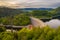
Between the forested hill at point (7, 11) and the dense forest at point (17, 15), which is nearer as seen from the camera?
the dense forest at point (17, 15)

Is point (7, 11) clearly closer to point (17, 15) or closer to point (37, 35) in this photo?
point (17, 15)

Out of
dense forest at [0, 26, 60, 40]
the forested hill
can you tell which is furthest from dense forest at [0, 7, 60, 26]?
dense forest at [0, 26, 60, 40]

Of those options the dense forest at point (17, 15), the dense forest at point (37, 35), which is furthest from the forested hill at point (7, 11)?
the dense forest at point (37, 35)

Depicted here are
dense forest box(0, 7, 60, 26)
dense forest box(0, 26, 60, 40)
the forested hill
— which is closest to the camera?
dense forest box(0, 26, 60, 40)

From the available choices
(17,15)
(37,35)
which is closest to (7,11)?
(17,15)

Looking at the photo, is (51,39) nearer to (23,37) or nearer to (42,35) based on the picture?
(42,35)

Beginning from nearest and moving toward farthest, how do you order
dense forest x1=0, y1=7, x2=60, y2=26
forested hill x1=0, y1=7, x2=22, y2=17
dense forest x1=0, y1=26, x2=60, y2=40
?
dense forest x1=0, y1=26, x2=60, y2=40
dense forest x1=0, y1=7, x2=60, y2=26
forested hill x1=0, y1=7, x2=22, y2=17

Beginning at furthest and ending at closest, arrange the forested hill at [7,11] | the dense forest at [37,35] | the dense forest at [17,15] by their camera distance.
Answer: the forested hill at [7,11]
the dense forest at [17,15]
the dense forest at [37,35]

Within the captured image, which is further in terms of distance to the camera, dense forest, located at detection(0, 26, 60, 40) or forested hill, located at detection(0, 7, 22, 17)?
forested hill, located at detection(0, 7, 22, 17)

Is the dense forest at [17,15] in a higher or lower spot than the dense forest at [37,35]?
lower

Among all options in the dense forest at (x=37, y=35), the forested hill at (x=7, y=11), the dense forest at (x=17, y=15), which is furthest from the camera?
the forested hill at (x=7, y=11)

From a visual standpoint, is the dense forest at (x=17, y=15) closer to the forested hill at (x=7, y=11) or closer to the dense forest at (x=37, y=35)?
the forested hill at (x=7, y=11)

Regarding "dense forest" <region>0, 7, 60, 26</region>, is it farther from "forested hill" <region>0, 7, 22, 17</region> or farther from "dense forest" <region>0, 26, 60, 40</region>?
"dense forest" <region>0, 26, 60, 40</region>
